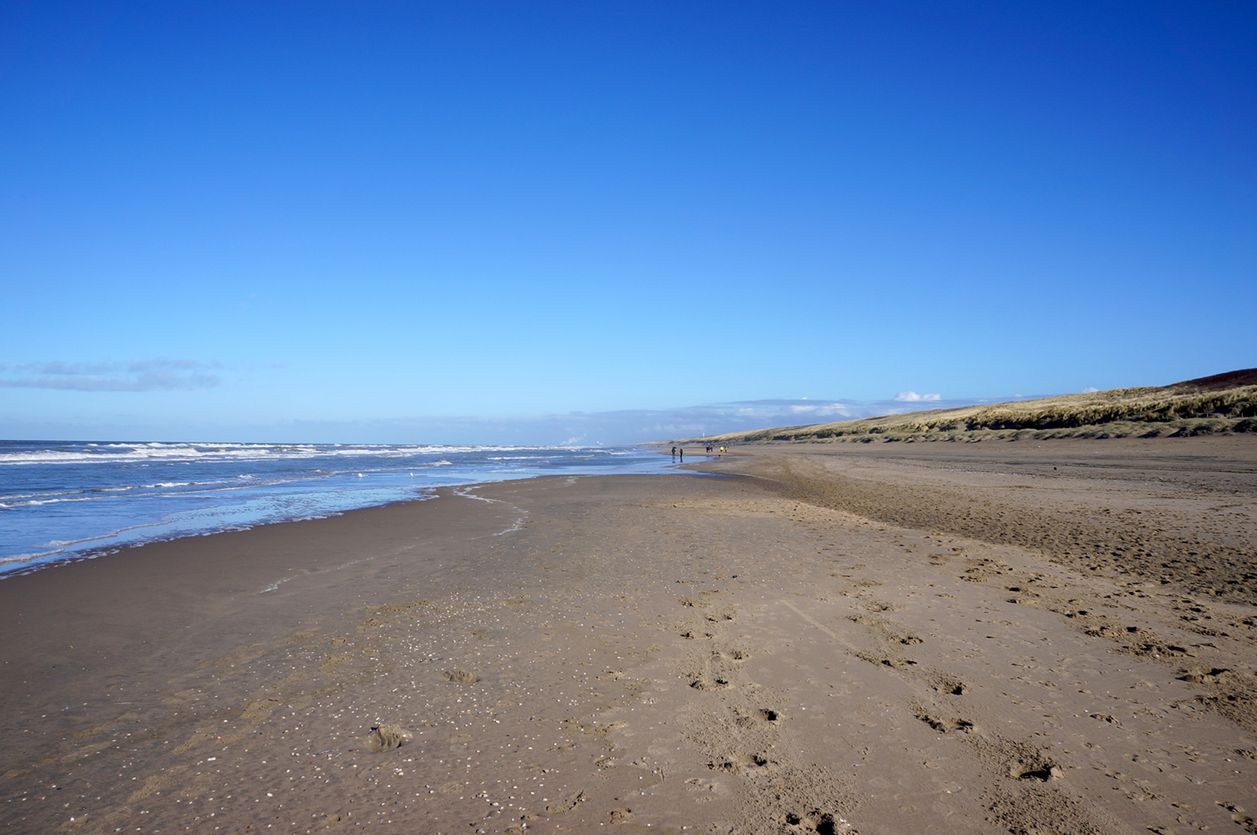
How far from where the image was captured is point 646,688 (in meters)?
5.66

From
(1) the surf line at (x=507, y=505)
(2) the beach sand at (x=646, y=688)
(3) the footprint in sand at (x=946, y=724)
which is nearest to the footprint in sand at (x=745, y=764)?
(2) the beach sand at (x=646, y=688)

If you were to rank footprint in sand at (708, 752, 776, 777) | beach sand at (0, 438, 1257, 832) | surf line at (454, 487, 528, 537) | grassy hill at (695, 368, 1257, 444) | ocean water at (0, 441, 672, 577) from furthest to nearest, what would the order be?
1. grassy hill at (695, 368, 1257, 444)
2. surf line at (454, 487, 528, 537)
3. ocean water at (0, 441, 672, 577)
4. footprint in sand at (708, 752, 776, 777)
5. beach sand at (0, 438, 1257, 832)

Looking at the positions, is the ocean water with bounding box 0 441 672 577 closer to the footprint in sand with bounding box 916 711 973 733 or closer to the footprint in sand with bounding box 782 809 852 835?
the footprint in sand with bounding box 782 809 852 835

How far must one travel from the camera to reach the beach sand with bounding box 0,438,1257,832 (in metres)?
3.98

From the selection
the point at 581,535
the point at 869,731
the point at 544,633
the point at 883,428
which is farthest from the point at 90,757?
the point at 883,428

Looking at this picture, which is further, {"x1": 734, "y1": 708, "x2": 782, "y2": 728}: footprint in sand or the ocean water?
the ocean water

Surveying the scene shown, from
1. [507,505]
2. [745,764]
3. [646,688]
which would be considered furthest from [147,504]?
[745,764]

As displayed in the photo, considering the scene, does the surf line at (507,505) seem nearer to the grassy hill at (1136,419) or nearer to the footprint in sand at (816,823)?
the footprint in sand at (816,823)

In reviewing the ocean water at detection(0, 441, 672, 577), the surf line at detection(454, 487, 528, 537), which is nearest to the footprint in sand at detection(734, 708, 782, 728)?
the surf line at detection(454, 487, 528, 537)

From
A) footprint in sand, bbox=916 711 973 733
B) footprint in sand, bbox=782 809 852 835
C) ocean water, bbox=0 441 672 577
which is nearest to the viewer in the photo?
footprint in sand, bbox=782 809 852 835

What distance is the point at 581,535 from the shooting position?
46.4 feet

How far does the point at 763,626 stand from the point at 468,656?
317cm

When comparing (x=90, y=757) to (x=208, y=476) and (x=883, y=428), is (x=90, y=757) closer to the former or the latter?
(x=208, y=476)

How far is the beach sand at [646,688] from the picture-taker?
13.1 ft
